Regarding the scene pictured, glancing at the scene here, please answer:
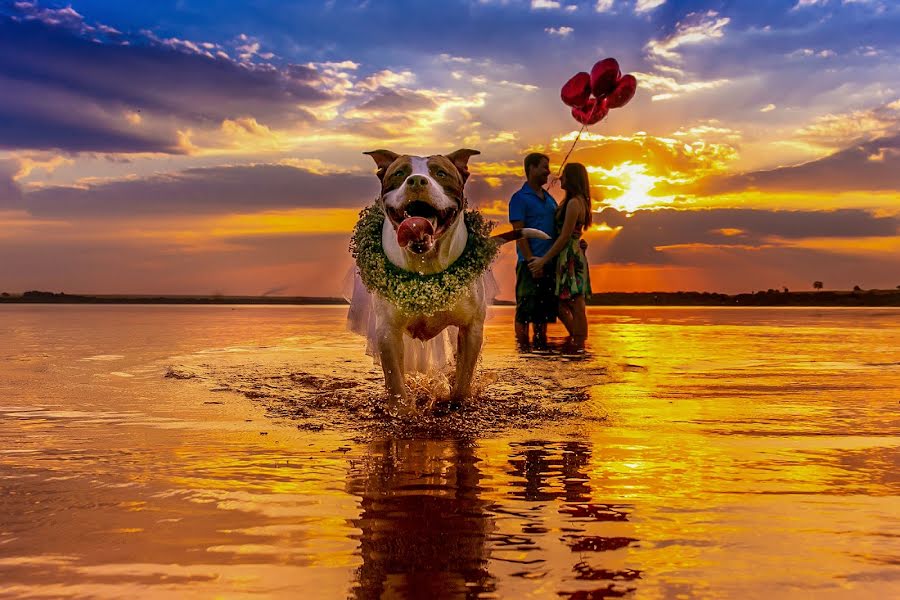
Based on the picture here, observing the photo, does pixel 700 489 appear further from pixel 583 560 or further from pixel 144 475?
pixel 144 475

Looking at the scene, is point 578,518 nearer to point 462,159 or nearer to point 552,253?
point 462,159

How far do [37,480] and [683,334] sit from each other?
50.8 ft

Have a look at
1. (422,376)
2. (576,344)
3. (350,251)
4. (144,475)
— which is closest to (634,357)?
(576,344)

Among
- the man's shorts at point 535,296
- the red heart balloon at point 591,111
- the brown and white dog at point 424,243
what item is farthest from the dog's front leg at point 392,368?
the man's shorts at point 535,296

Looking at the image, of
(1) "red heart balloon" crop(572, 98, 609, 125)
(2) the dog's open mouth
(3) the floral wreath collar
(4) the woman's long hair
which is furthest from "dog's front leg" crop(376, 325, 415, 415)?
(4) the woman's long hair

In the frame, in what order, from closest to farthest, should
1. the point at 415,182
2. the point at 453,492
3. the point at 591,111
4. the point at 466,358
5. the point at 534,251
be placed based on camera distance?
the point at 453,492 → the point at 415,182 → the point at 466,358 → the point at 591,111 → the point at 534,251

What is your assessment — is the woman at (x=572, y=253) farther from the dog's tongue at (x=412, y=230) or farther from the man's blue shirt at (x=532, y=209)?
the dog's tongue at (x=412, y=230)

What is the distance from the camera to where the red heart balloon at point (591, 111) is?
1202 cm

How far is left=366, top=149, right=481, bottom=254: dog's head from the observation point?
5594mm

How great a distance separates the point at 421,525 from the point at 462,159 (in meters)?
3.48

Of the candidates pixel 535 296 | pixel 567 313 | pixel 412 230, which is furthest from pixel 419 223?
pixel 567 313

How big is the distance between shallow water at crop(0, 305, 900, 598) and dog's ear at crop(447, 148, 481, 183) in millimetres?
1717

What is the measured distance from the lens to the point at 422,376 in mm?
8250

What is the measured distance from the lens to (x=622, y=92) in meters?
11.9
